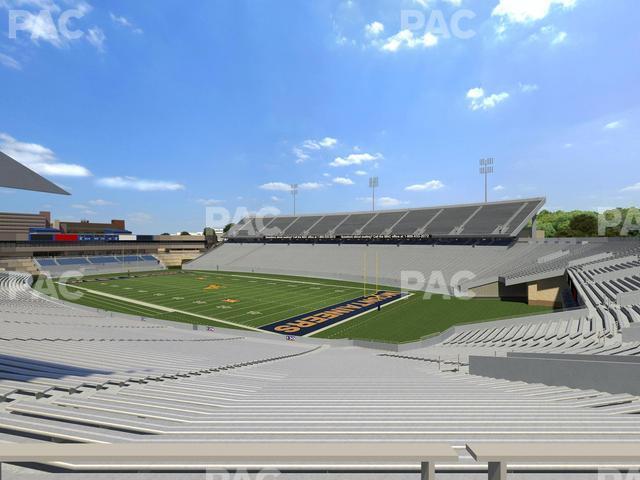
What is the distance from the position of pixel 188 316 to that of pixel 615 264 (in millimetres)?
35551

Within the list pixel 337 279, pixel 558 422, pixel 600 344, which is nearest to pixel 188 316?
pixel 337 279

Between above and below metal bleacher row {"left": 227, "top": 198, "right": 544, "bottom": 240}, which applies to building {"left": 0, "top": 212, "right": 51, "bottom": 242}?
above

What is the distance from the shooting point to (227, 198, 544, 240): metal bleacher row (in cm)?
4903

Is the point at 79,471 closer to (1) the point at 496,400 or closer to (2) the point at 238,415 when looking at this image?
(2) the point at 238,415

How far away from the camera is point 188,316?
2866 cm

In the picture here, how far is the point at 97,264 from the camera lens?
61.2m

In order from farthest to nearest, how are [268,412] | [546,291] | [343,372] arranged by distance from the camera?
[546,291] → [343,372] → [268,412]
